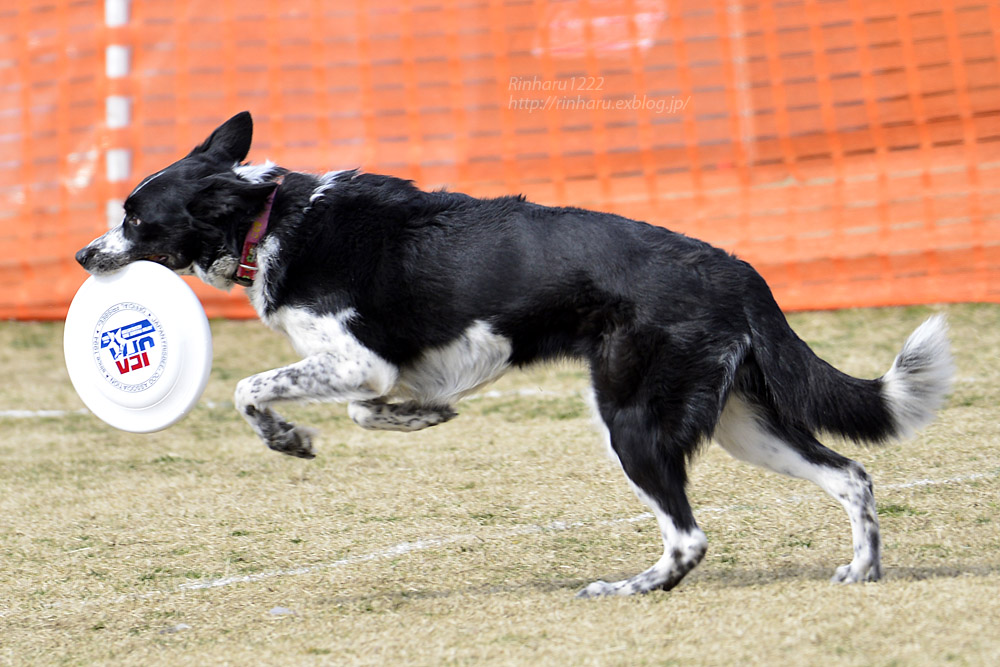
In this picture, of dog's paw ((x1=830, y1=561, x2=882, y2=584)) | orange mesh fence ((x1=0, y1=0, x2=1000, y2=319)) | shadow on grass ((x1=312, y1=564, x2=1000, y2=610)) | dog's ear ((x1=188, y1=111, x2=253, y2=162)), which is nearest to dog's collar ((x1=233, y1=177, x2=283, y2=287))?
dog's ear ((x1=188, y1=111, x2=253, y2=162))

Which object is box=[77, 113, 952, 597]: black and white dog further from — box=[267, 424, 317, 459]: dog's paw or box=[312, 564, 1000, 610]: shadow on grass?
box=[312, 564, 1000, 610]: shadow on grass

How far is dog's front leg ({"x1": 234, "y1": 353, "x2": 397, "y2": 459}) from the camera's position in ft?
12.8

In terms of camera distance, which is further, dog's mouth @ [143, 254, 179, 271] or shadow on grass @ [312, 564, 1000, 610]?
dog's mouth @ [143, 254, 179, 271]

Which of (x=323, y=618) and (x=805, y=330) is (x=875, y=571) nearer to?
(x=323, y=618)

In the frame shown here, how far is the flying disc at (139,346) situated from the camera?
166 inches

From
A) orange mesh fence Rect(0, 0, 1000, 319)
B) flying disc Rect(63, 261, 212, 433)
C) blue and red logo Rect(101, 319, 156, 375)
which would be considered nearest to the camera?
flying disc Rect(63, 261, 212, 433)

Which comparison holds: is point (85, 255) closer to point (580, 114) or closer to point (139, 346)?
point (139, 346)

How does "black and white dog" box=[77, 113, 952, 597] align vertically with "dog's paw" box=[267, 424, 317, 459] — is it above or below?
above

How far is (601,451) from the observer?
5.52 meters

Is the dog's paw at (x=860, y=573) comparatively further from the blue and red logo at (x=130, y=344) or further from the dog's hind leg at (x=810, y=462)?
the blue and red logo at (x=130, y=344)

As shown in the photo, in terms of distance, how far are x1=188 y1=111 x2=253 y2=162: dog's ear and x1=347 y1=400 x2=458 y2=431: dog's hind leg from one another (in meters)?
1.08

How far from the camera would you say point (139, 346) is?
4371 mm

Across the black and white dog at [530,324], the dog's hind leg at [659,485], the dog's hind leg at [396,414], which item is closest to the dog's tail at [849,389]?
the black and white dog at [530,324]

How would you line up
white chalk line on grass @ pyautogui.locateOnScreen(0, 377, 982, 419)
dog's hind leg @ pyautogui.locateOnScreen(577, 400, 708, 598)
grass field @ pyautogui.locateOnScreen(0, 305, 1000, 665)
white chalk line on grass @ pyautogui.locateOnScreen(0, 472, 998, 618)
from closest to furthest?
grass field @ pyautogui.locateOnScreen(0, 305, 1000, 665) < dog's hind leg @ pyautogui.locateOnScreen(577, 400, 708, 598) < white chalk line on grass @ pyautogui.locateOnScreen(0, 472, 998, 618) < white chalk line on grass @ pyautogui.locateOnScreen(0, 377, 982, 419)
